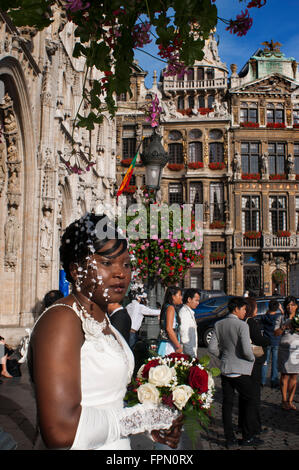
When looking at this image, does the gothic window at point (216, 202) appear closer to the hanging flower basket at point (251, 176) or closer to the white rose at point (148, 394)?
the hanging flower basket at point (251, 176)

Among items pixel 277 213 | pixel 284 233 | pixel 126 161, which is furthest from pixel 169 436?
pixel 277 213

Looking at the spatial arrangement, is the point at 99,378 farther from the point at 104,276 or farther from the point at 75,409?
the point at 104,276

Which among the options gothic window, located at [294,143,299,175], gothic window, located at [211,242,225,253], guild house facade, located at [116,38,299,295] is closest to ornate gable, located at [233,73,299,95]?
guild house facade, located at [116,38,299,295]

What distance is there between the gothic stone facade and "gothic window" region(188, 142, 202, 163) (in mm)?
22149

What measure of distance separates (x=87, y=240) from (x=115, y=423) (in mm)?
862

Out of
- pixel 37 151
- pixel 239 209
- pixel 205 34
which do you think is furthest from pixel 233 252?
pixel 205 34

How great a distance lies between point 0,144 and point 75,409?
11.5 meters

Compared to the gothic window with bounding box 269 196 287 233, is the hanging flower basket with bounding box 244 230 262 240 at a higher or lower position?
lower

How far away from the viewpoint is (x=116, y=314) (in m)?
5.34

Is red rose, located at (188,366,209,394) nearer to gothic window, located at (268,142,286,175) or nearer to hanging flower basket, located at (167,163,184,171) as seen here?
hanging flower basket, located at (167,163,184,171)

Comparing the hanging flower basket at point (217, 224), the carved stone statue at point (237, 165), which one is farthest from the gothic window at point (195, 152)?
the hanging flower basket at point (217, 224)

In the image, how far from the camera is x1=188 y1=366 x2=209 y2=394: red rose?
9.12ft

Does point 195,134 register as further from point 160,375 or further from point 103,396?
point 103,396

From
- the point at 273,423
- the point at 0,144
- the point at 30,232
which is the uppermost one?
the point at 0,144
